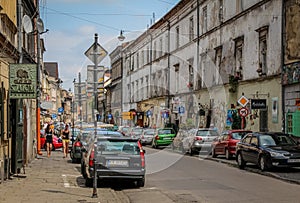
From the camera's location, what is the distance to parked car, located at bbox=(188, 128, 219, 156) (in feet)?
101

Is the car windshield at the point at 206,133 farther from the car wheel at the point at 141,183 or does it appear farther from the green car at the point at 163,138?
the car wheel at the point at 141,183

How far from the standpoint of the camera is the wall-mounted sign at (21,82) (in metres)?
15.3

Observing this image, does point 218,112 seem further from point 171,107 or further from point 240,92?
point 171,107

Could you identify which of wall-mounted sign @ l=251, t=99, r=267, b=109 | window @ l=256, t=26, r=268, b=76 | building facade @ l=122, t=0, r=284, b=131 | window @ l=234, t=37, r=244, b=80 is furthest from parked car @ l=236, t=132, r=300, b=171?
window @ l=234, t=37, r=244, b=80

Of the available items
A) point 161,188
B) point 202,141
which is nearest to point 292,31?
point 202,141

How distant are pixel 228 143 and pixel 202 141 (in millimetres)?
4767

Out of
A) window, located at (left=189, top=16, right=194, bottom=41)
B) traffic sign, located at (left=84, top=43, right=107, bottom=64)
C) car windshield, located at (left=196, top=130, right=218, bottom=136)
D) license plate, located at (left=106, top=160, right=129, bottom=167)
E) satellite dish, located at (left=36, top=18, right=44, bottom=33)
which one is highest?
window, located at (left=189, top=16, right=194, bottom=41)

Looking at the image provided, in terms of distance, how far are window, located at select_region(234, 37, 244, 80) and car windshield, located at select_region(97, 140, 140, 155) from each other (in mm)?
20544

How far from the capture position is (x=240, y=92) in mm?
34656

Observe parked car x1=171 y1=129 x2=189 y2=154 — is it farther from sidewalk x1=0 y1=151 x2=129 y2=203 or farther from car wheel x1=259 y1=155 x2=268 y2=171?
sidewalk x1=0 y1=151 x2=129 y2=203

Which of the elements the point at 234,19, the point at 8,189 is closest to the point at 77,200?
the point at 8,189

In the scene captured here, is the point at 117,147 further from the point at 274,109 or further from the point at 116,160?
the point at 274,109

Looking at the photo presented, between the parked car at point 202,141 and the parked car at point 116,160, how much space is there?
51.8 feet

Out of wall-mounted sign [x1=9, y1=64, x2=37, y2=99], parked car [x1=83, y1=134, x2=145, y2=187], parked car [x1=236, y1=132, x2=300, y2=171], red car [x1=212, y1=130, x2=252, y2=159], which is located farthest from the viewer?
red car [x1=212, y1=130, x2=252, y2=159]
